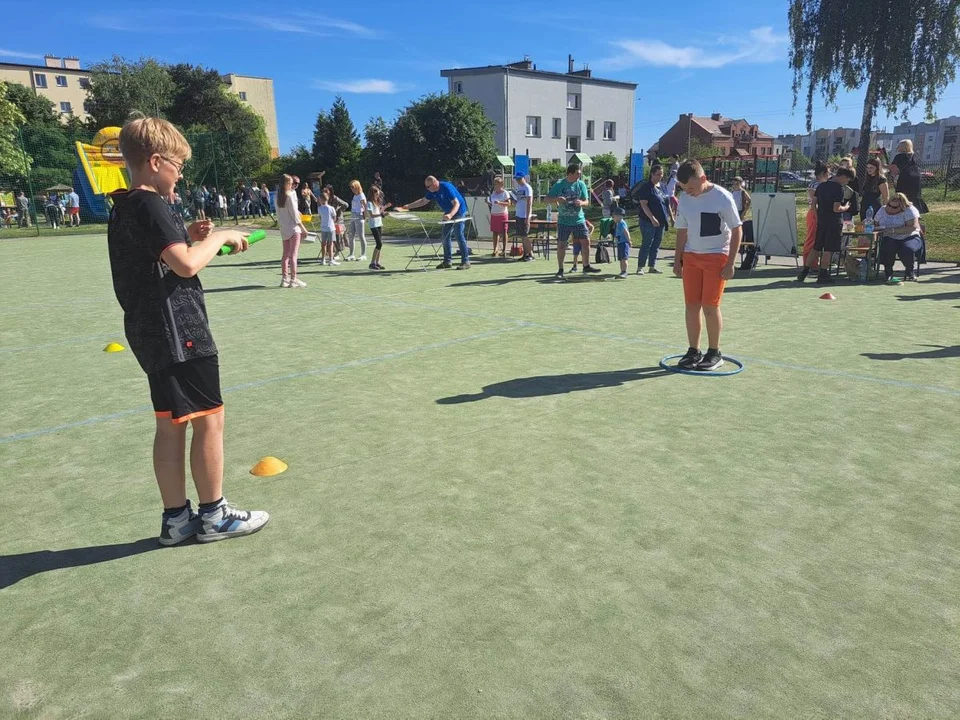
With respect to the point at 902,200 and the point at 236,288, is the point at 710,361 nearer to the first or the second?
the point at 902,200

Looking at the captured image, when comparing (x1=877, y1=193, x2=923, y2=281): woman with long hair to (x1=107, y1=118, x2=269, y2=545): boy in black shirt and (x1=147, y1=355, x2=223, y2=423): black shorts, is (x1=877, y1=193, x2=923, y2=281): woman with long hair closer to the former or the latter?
(x1=107, y1=118, x2=269, y2=545): boy in black shirt

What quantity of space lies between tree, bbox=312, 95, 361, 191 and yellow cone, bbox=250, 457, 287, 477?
168 ft

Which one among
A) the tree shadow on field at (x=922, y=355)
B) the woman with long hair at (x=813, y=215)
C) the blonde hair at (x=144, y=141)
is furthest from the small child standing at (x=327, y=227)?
the blonde hair at (x=144, y=141)

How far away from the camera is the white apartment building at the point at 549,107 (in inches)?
2469

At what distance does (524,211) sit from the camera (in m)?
17.2

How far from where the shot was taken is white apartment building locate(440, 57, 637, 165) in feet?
206

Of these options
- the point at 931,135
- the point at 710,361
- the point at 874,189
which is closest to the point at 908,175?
the point at 874,189

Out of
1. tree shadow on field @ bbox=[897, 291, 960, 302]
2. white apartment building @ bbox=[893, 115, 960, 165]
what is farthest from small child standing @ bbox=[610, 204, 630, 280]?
white apartment building @ bbox=[893, 115, 960, 165]

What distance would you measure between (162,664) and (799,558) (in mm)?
2800

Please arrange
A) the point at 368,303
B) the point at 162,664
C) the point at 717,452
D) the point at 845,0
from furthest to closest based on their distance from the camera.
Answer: the point at 845,0 → the point at 368,303 → the point at 717,452 → the point at 162,664

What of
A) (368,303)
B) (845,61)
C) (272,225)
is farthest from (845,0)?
(368,303)

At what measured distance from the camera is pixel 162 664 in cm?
260

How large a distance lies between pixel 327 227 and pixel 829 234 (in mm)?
10951

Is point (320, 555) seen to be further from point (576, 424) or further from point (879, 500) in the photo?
point (879, 500)
